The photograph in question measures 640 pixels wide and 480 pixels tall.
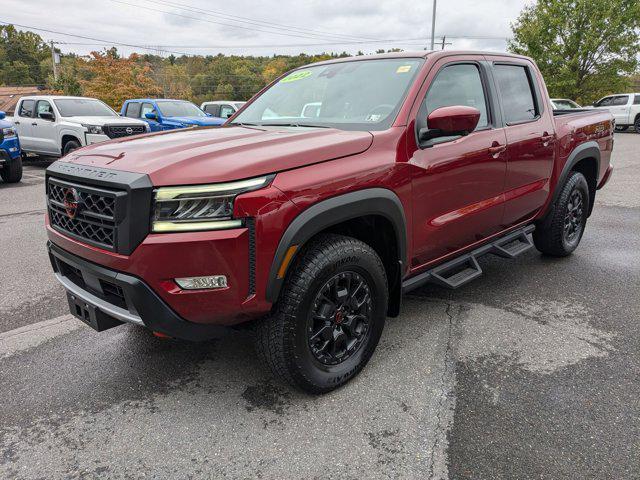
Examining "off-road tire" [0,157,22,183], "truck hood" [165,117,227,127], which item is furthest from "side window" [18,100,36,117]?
"truck hood" [165,117,227,127]

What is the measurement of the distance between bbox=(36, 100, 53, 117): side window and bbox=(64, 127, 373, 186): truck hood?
1115 cm

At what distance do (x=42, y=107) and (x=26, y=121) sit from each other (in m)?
0.75

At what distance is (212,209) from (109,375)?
144 cm

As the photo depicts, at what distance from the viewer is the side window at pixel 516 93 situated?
386 centimetres

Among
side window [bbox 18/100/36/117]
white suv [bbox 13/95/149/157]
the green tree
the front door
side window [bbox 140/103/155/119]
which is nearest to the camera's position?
the front door

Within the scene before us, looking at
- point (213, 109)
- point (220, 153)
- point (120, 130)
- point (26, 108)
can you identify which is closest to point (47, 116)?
point (26, 108)

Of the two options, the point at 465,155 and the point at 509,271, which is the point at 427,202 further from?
the point at 509,271

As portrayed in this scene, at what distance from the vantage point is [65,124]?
1162cm

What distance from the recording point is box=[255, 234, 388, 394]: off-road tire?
2395 millimetres

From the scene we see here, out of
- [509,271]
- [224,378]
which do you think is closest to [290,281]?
[224,378]

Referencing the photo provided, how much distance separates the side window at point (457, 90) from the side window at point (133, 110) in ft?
44.3

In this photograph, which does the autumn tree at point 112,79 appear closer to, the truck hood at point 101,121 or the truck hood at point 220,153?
the truck hood at point 101,121

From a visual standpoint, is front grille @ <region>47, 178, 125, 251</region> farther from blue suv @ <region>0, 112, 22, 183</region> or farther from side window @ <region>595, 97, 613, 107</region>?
side window @ <region>595, 97, 613, 107</region>

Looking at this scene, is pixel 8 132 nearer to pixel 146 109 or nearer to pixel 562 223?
pixel 146 109
